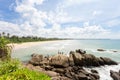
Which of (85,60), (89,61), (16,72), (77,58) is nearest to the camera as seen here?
(16,72)

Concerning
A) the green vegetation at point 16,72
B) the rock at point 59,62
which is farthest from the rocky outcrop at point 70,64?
the green vegetation at point 16,72

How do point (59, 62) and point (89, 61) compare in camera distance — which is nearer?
point (59, 62)

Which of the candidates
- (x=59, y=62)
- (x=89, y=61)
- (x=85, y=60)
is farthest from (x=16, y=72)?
(x=89, y=61)

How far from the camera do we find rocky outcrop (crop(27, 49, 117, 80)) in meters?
26.1

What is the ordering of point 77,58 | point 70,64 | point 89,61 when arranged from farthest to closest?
point 89,61 → point 77,58 → point 70,64

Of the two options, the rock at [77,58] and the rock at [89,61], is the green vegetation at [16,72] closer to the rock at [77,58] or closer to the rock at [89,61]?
the rock at [77,58]

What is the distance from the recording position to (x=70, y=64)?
32.5 m

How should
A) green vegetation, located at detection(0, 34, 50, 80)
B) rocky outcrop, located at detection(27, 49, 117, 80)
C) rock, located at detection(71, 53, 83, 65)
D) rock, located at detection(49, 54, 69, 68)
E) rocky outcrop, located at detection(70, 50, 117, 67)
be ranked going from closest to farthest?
green vegetation, located at detection(0, 34, 50, 80) → rocky outcrop, located at detection(27, 49, 117, 80) → rock, located at detection(49, 54, 69, 68) → rock, located at detection(71, 53, 83, 65) → rocky outcrop, located at detection(70, 50, 117, 67)

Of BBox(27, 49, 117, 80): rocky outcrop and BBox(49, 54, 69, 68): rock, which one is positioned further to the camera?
BBox(49, 54, 69, 68): rock

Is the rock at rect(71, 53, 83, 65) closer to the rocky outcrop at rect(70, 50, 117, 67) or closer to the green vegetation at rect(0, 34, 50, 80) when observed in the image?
the rocky outcrop at rect(70, 50, 117, 67)

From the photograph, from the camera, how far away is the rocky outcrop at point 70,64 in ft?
85.7

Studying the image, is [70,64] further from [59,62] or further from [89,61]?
[89,61]

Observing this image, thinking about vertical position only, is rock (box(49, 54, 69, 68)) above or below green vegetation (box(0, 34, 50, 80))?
below

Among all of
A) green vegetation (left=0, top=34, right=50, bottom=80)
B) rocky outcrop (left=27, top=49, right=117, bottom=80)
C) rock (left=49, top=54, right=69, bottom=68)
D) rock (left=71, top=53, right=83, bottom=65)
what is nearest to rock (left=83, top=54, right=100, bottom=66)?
rocky outcrop (left=27, top=49, right=117, bottom=80)
